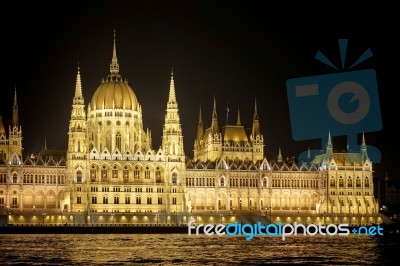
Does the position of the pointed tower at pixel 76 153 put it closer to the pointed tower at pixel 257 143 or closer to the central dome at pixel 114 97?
the central dome at pixel 114 97

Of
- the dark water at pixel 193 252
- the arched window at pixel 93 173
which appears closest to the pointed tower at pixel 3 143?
the arched window at pixel 93 173

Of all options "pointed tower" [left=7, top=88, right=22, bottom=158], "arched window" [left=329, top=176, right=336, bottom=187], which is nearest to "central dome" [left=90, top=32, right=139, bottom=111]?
"pointed tower" [left=7, top=88, right=22, bottom=158]

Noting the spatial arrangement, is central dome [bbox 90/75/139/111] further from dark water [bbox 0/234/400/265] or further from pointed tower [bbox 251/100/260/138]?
dark water [bbox 0/234/400/265]

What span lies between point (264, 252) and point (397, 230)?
42.7m

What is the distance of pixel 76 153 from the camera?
140625 millimetres

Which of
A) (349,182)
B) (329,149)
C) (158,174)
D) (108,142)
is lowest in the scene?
(349,182)

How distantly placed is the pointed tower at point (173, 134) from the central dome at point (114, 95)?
282 inches

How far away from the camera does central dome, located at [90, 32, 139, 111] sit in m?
151

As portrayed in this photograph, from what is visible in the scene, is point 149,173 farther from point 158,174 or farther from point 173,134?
point 173,134

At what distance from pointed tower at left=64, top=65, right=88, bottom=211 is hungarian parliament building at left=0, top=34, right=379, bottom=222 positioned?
0.48 ft

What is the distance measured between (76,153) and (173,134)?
51.5 feet

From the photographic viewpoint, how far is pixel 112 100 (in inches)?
5930

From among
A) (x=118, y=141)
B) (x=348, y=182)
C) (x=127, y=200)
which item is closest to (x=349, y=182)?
(x=348, y=182)

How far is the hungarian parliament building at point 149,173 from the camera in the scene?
140 meters
